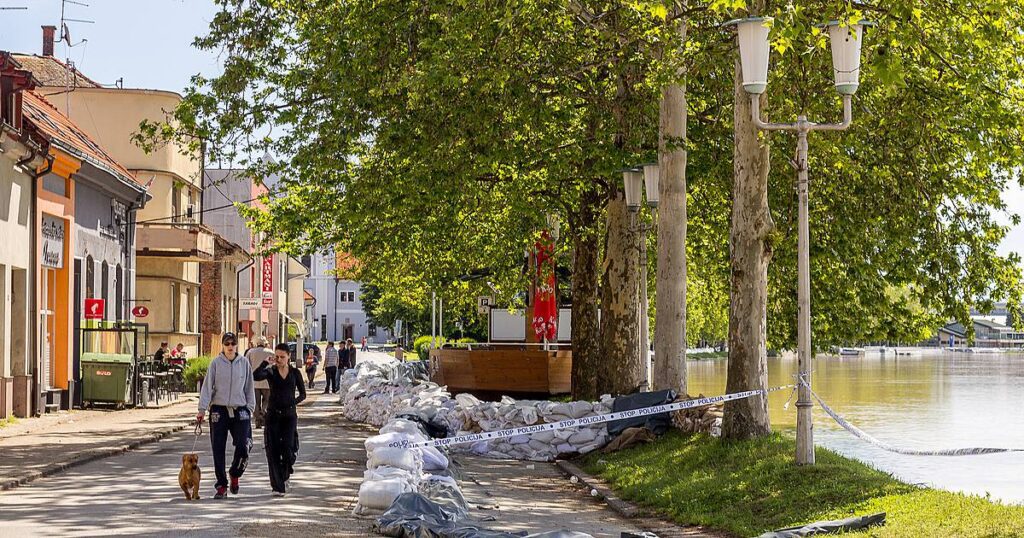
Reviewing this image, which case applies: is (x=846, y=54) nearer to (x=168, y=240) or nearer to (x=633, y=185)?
(x=633, y=185)

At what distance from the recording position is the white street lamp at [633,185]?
71.9 ft

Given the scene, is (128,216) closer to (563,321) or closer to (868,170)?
(563,321)

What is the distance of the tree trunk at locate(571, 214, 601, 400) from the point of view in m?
27.5

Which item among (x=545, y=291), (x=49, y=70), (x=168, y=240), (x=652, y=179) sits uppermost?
(x=49, y=70)

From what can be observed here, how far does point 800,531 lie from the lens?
10.9 metres

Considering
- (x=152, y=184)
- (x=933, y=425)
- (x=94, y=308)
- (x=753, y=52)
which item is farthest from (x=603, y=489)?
(x=152, y=184)

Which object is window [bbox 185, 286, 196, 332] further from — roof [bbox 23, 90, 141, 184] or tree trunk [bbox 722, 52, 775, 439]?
tree trunk [bbox 722, 52, 775, 439]

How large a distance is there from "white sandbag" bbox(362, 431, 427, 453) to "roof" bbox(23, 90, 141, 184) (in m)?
14.3

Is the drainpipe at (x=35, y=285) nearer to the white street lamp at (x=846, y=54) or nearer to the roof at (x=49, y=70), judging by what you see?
the roof at (x=49, y=70)

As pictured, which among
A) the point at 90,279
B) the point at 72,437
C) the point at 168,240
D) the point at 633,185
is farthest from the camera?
the point at 168,240

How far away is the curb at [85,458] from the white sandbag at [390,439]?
392cm

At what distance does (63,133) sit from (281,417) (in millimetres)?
19579

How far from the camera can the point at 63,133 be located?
106 feet

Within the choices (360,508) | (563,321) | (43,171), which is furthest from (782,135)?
(563,321)
